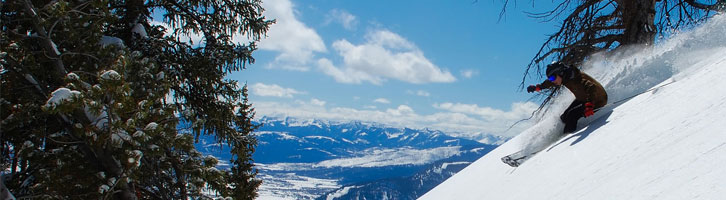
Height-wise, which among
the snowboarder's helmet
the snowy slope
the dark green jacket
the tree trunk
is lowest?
the snowy slope

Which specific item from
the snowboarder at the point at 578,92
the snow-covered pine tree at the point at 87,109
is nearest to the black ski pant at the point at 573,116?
the snowboarder at the point at 578,92

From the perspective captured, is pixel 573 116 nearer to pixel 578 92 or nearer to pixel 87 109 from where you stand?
pixel 578 92

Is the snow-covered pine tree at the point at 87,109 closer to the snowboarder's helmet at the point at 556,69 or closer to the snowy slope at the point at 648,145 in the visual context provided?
the snowy slope at the point at 648,145

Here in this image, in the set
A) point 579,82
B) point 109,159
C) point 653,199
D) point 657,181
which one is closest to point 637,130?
point 657,181

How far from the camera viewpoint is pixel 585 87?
214 inches

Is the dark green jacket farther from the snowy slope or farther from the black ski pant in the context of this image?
the snowy slope

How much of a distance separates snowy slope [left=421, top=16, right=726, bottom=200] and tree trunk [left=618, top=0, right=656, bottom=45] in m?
1.73

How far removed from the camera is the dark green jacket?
5.41 meters

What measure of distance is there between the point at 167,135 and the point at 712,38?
7.88 meters

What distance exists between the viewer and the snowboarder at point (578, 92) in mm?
5281

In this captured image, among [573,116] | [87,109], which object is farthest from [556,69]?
[87,109]

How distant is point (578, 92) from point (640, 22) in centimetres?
408

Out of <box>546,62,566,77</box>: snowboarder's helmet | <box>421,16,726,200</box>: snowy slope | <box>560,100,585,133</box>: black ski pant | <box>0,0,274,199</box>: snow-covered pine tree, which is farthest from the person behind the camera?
<box>546,62,566,77</box>: snowboarder's helmet

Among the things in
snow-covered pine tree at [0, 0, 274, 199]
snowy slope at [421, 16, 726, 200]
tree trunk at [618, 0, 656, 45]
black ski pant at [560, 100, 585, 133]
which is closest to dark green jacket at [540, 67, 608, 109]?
black ski pant at [560, 100, 585, 133]
